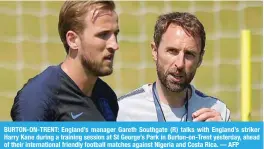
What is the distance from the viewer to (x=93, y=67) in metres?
3.03

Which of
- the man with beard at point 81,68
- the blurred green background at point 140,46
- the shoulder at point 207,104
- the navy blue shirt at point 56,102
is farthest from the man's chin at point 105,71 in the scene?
the blurred green background at point 140,46

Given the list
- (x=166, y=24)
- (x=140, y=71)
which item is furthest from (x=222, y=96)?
(x=166, y=24)

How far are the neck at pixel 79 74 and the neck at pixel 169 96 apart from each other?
0.92ft

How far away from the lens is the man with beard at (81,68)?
9.49 ft

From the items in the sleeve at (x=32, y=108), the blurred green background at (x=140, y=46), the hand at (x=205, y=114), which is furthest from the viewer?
the blurred green background at (x=140, y=46)

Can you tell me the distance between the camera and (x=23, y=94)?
2.83m

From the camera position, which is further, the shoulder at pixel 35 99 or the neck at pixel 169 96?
the neck at pixel 169 96

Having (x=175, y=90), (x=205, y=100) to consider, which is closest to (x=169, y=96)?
(x=175, y=90)

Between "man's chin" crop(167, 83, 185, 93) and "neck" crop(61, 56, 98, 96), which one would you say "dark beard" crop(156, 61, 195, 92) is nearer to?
"man's chin" crop(167, 83, 185, 93)

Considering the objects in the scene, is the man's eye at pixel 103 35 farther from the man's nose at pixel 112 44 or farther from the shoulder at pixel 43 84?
the shoulder at pixel 43 84

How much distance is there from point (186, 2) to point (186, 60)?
3.40m

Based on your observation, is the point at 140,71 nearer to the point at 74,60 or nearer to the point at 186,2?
the point at 186,2

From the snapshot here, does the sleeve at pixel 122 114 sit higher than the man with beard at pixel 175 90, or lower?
lower

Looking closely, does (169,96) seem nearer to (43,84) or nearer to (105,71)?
(105,71)
